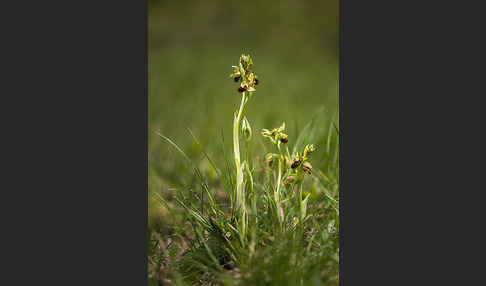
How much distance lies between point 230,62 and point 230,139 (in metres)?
2.28

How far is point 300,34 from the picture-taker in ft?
20.4

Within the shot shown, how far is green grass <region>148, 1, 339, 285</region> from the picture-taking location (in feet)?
6.02

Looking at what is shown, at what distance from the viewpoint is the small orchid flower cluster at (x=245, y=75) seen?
73.9 inches

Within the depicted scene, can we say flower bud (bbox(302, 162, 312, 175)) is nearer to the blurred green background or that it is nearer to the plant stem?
the plant stem

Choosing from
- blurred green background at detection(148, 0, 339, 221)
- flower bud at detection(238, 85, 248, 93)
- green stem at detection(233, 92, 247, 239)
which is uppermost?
blurred green background at detection(148, 0, 339, 221)

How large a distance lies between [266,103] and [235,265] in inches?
133

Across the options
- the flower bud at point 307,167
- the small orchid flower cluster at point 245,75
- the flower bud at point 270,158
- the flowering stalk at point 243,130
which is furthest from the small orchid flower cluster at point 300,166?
the small orchid flower cluster at point 245,75

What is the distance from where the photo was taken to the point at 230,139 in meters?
4.08

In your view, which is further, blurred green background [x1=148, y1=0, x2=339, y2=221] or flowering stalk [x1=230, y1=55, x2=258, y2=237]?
blurred green background [x1=148, y1=0, x2=339, y2=221]

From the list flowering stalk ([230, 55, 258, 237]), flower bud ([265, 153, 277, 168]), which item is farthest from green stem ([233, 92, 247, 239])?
flower bud ([265, 153, 277, 168])

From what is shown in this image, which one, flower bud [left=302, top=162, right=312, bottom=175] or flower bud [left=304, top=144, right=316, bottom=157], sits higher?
flower bud [left=304, top=144, right=316, bottom=157]

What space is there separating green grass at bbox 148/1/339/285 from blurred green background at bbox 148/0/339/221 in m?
0.02

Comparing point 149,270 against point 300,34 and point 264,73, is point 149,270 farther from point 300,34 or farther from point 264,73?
point 300,34

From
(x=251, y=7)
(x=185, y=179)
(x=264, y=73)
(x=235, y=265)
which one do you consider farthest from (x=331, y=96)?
(x=235, y=265)
